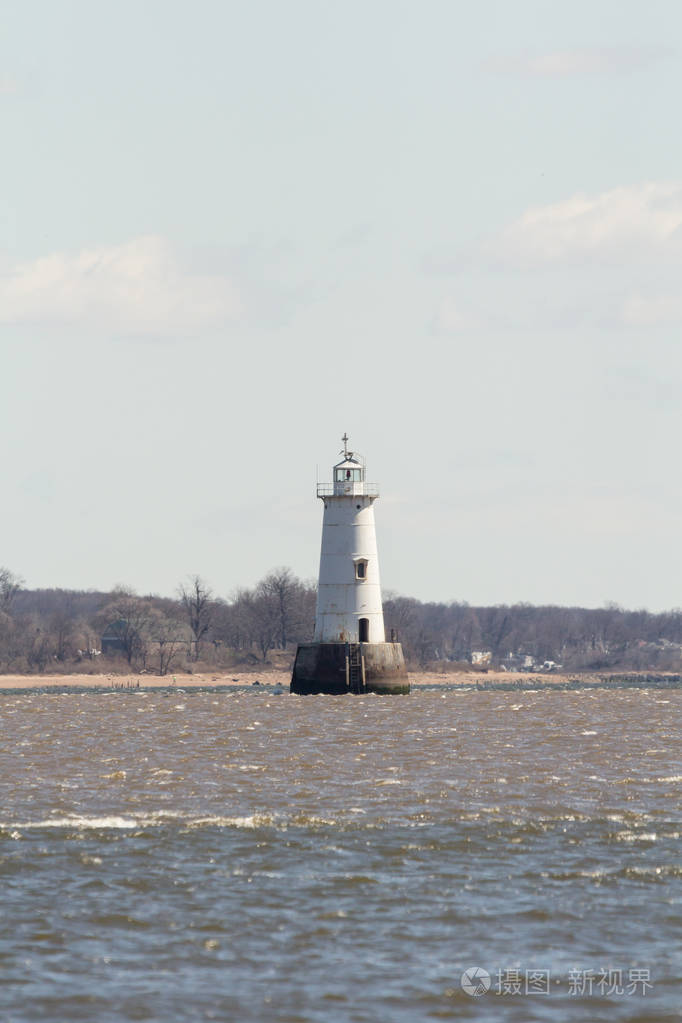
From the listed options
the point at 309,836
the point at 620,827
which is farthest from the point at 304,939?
the point at 620,827

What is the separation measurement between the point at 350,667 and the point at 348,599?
11.6 feet

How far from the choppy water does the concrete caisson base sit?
35.6 meters

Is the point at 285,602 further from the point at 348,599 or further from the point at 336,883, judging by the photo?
the point at 336,883

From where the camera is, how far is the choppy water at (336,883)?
17.0 metres

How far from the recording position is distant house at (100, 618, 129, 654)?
15938 cm

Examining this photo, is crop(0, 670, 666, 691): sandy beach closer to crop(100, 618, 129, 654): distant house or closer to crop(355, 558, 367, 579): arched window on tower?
crop(100, 618, 129, 654): distant house

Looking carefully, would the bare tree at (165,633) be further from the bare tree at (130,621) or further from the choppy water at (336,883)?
the choppy water at (336,883)

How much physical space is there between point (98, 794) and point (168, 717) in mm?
31500

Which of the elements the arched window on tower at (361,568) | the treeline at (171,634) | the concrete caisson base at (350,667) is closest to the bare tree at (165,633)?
the treeline at (171,634)

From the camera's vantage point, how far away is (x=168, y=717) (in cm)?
6488

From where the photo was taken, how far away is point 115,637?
164250 millimetres

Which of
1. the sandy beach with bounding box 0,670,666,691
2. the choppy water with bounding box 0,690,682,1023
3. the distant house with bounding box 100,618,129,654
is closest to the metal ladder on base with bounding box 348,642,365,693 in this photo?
the choppy water with bounding box 0,690,682,1023

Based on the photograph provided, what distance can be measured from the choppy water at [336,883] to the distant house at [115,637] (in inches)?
4531

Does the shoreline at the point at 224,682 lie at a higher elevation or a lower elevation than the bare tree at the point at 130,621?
lower
